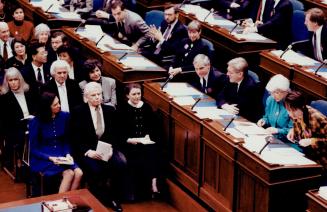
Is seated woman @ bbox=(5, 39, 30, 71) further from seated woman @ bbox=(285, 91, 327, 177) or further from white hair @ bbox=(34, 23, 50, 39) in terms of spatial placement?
seated woman @ bbox=(285, 91, 327, 177)

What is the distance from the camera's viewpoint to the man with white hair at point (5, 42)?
811cm

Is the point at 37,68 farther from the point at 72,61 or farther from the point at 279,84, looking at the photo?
the point at 279,84

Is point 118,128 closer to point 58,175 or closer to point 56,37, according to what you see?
point 58,175

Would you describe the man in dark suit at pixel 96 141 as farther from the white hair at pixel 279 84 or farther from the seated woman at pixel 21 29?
the seated woman at pixel 21 29

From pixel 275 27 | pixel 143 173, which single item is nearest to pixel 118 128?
pixel 143 173

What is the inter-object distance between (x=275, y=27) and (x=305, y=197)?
3083 mm

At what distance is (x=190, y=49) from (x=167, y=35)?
2.09ft

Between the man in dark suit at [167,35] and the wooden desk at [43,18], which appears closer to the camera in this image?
the man in dark suit at [167,35]

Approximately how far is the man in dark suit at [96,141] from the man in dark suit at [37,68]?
103 cm

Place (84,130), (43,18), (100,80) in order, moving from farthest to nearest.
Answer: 1. (43,18)
2. (100,80)
3. (84,130)

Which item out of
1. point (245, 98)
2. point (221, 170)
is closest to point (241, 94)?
point (245, 98)

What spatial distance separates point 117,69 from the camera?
7.36m

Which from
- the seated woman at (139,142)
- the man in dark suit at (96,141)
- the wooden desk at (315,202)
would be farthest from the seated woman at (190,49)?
the wooden desk at (315,202)

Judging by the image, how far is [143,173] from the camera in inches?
257
